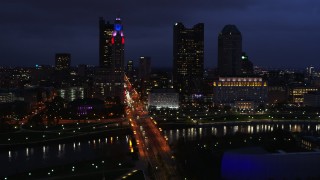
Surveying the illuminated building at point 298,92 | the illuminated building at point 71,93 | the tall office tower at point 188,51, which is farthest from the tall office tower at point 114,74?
the tall office tower at point 188,51

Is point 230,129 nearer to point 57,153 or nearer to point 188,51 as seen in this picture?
point 57,153

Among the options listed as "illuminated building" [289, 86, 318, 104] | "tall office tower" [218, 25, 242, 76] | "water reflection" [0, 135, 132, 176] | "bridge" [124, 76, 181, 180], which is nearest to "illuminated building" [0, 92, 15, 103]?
"bridge" [124, 76, 181, 180]

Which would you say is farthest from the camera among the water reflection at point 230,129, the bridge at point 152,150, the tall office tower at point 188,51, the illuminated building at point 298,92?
the tall office tower at point 188,51

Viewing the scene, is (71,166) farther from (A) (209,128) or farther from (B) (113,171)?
(A) (209,128)

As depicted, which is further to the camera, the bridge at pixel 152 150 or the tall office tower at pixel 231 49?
the tall office tower at pixel 231 49

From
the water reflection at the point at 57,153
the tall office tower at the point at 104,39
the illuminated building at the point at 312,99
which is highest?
the tall office tower at the point at 104,39

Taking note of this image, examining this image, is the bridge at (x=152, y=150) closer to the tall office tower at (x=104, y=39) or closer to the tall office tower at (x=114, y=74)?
the tall office tower at (x=114, y=74)

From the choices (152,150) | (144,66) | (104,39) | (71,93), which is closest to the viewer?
(152,150)

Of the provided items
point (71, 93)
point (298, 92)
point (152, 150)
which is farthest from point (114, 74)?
point (152, 150)

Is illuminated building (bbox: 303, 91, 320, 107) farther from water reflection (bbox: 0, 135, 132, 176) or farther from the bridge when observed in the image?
water reflection (bbox: 0, 135, 132, 176)
